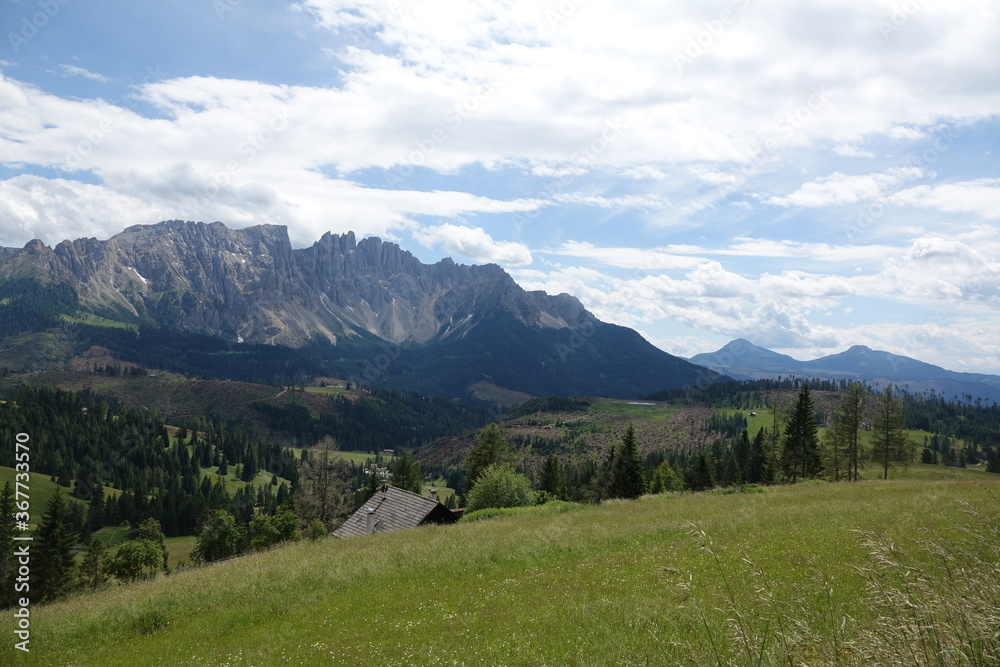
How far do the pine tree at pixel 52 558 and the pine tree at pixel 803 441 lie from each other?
298 feet

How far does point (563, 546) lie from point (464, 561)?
4213 millimetres

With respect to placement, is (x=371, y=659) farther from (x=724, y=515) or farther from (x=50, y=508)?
(x=50, y=508)

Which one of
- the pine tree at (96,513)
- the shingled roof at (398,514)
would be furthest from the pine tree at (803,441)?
the pine tree at (96,513)

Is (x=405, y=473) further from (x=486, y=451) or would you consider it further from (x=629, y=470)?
(x=629, y=470)

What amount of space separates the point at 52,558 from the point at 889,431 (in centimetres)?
10290

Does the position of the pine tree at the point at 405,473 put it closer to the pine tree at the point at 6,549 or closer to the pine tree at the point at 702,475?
the pine tree at the point at 6,549

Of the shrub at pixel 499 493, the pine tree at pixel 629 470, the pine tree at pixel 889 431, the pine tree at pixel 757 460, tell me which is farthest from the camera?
the pine tree at pixel 757 460

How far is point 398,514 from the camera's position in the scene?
45469 mm

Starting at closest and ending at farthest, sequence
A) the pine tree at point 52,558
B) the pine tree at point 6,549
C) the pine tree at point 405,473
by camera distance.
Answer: the pine tree at point 6,549
the pine tree at point 52,558
the pine tree at point 405,473

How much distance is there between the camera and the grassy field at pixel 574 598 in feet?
26.8

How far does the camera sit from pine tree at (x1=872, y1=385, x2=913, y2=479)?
61812mm

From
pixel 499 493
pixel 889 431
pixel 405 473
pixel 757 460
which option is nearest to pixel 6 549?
pixel 405 473

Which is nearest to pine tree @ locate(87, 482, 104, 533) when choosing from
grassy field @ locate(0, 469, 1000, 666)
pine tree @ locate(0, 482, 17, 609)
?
pine tree @ locate(0, 482, 17, 609)

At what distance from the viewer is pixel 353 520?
47062 mm
